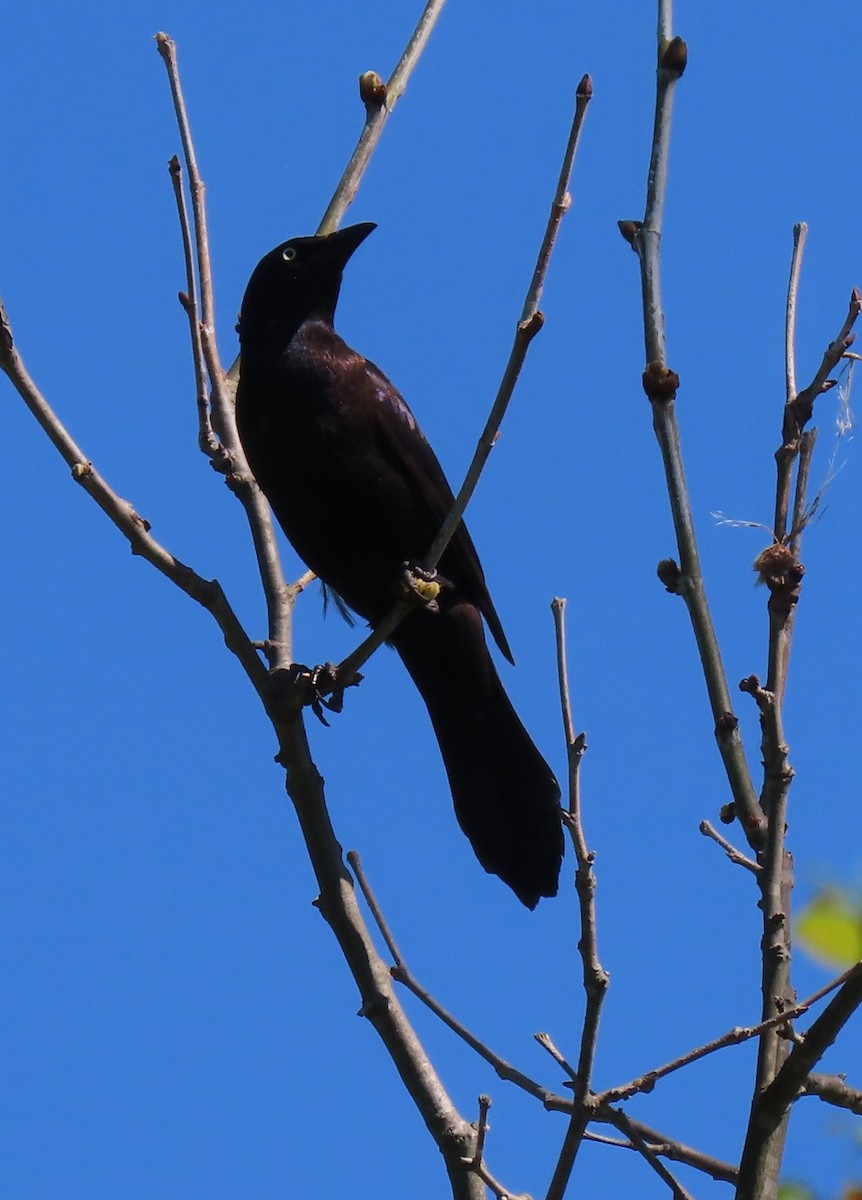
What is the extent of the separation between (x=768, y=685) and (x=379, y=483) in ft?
7.55

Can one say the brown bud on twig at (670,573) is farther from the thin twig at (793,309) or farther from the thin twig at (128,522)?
the thin twig at (128,522)

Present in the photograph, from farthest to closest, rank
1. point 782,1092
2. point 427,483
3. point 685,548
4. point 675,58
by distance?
1. point 427,483
2. point 675,58
3. point 685,548
4. point 782,1092

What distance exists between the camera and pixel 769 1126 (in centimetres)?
224

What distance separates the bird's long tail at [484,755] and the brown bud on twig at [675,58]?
7.23ft

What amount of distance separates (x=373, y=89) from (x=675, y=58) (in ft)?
5.12

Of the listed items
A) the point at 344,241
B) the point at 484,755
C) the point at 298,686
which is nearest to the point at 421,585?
the point at 298,686

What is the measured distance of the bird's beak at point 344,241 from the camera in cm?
491

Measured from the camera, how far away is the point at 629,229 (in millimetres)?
2904

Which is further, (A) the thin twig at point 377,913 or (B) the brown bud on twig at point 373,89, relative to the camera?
(B) the brown bud on twig at point 373,89

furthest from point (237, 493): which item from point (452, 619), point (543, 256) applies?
point (543, 256)

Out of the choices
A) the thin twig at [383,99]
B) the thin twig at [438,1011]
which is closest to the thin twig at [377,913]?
the thin twig at [438,1011]

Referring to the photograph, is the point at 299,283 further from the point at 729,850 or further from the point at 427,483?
the point at 729,850

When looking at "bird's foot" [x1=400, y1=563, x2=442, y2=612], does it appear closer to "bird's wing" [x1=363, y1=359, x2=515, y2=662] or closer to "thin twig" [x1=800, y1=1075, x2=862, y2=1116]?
"bird's wing" [x1=363, y1=359, x2=515, y2=662]

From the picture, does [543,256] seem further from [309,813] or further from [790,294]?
[309,813]
